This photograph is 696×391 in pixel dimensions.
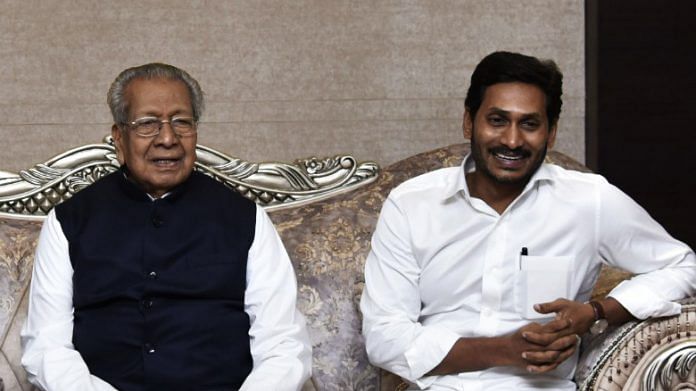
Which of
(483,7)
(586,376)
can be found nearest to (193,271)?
(586,376)

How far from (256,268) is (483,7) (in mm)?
1614

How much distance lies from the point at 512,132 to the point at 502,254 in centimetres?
28

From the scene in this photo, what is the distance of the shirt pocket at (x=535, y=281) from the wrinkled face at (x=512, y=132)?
0.19 meters

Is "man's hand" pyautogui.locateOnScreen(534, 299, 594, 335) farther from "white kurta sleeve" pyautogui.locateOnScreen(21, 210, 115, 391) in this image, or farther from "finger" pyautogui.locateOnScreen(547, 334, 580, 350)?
"white kurta sleeve" pyautogui.locateOnScreen(21, 210, 115, 391)

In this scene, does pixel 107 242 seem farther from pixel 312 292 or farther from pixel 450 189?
pixel 450 189

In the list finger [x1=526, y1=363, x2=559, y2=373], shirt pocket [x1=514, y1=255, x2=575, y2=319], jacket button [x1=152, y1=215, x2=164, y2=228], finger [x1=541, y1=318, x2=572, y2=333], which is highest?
jacket button [x1=152, y1=215, x2=164, y2=228]

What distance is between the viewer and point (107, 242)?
8.13 feet

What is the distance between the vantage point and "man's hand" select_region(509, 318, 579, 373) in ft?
7.43

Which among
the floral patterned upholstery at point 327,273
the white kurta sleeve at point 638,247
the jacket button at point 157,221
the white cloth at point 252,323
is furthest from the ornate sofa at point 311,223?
the jacket button at point 157,221

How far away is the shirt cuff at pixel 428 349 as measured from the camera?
236 centimetres

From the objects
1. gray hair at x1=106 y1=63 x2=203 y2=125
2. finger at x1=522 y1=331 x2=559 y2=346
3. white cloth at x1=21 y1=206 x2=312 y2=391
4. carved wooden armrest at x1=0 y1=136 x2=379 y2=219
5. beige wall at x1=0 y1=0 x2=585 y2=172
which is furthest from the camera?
beige wall at x1=0 y1=0 x2=585 y2=172

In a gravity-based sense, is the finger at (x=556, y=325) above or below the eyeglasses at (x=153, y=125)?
below

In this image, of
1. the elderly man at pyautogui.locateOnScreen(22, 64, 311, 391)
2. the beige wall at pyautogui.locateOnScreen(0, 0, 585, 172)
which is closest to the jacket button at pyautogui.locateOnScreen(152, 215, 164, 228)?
the elderly man at pyautogui.locateOnScreen(22, 64, 311, 391)

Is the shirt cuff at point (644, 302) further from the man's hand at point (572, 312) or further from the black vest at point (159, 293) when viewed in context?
the black vest at point (159, 293)
